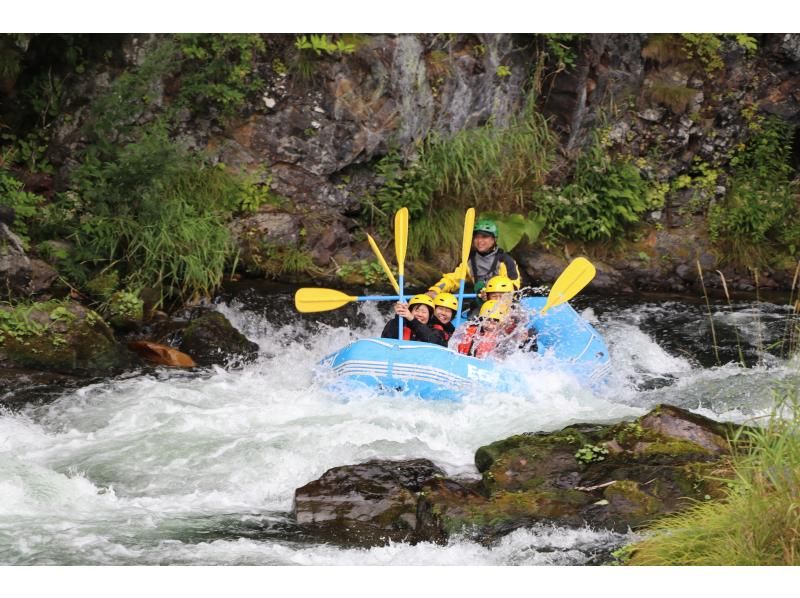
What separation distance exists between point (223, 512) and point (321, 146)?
15.7ft

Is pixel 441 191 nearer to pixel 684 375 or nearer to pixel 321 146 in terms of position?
pixel 321 146

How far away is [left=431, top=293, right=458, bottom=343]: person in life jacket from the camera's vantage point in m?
6.80

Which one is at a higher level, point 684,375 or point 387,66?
point 387,66

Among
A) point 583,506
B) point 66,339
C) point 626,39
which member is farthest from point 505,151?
point 583,506

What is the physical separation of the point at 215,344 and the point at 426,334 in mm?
1664

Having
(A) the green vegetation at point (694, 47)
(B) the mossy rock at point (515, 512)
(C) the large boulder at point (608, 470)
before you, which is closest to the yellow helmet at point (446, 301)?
(C) the large boulder at point (608, 470)

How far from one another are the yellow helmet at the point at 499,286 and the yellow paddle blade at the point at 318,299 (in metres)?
0.97

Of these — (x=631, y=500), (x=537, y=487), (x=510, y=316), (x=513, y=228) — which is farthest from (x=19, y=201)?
(x=631, y=500)

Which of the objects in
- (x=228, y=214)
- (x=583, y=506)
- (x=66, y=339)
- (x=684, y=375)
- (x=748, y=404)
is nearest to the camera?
(x=583, y=506)

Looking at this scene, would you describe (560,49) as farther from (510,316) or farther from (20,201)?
(20,201)

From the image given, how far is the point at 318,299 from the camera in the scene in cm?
689

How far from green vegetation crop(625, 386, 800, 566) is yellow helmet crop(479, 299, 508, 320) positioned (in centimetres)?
287

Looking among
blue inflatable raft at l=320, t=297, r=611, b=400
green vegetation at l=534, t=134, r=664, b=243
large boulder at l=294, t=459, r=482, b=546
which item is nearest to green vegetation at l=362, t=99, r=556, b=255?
green vegetation at l=534, t=134, r=664, b=243

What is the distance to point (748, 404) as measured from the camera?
20.1 feet
